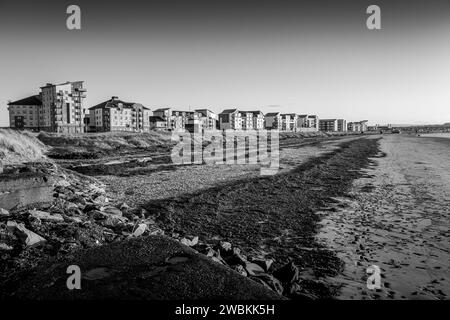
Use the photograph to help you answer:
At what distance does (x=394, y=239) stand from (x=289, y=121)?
17214cm

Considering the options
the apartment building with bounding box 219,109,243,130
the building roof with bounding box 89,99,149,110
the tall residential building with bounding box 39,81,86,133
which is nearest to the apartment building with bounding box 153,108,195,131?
the apartment building with bounding box 219,109,243,130

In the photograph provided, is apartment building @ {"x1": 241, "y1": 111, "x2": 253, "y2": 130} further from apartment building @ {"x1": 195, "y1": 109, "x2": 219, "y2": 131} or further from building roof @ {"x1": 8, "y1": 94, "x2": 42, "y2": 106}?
building roof @ {"x1": 8, "y1": 94, "x2": 42, "y2": 106}

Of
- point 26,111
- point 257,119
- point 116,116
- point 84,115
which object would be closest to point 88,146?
point 116,116

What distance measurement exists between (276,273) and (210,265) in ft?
5.54

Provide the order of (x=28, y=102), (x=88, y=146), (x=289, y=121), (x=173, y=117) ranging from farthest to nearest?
(x=289, y=121) < (x=173, y=117) < (x=28, y=102) < (x=88, y=146)

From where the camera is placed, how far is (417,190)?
13891mm

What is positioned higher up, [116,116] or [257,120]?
[257,120]

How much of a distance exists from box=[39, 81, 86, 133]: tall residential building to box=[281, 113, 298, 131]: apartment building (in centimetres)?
11356

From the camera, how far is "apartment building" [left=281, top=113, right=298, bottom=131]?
563 ft

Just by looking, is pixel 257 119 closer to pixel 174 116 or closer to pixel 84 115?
pixel 174 116

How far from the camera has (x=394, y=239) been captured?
7.92 meters

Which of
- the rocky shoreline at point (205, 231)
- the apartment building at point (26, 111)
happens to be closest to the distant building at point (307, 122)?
the apartment building at point (26, 111)
